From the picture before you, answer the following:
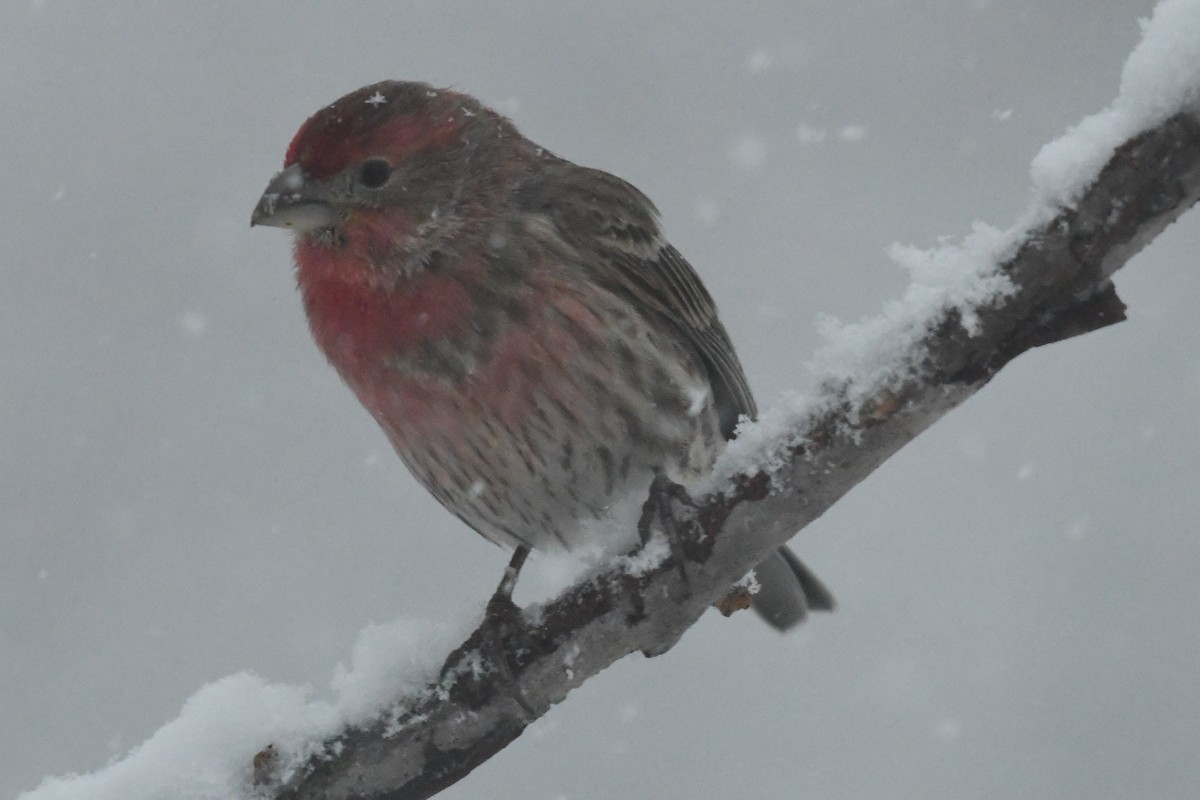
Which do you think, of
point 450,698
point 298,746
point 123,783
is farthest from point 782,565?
point 123,783

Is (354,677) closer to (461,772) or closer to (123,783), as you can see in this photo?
(461,772)

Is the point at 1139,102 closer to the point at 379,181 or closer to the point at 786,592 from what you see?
the point at 379,181

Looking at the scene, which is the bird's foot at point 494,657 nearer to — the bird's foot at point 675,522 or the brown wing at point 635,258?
the bird's foot at point 675,522

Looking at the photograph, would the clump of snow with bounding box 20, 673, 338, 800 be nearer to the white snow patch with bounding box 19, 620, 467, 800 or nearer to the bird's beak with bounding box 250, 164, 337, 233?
the white snow patch with bounding box 19, 620, 467, 800

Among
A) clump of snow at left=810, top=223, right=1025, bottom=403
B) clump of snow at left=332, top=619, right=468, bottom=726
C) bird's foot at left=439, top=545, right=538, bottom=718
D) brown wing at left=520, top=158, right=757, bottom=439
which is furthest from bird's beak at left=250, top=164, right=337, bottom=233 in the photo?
clump of snow at left=810, top=223, right=1025, bottom=403

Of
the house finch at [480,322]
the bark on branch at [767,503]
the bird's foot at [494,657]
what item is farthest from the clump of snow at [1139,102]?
the bird's foot at [494,657]

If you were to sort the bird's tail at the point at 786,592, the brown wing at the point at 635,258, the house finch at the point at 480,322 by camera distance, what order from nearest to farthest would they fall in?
1. the house finch at the point at 480,322
2. the brown wing at the point at 635,258
3. the bird's tail at the point at 786,592

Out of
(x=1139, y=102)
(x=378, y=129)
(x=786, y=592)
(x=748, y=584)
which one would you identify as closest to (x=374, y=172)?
(x=378, y=129)
